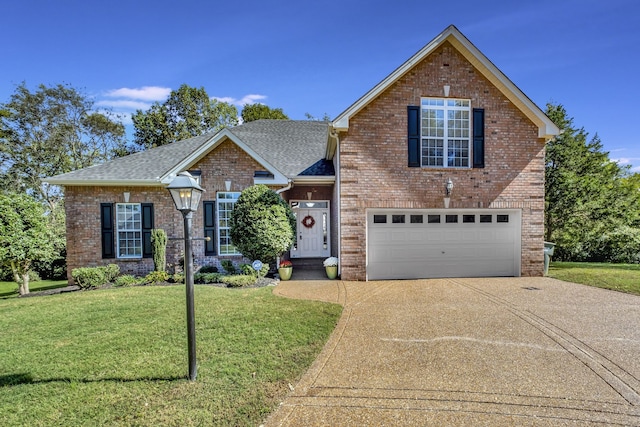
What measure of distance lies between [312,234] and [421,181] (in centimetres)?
525

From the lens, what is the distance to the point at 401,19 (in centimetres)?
959

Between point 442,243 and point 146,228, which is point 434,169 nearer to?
point 442,243

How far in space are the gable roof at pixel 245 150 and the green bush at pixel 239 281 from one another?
3.54m

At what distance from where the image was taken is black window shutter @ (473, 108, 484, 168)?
9.95 m

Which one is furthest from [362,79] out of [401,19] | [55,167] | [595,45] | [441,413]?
[55,167]

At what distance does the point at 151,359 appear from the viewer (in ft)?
14.1

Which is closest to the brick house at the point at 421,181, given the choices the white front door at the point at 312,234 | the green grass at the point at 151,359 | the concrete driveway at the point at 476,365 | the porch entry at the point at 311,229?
the porch entry at the point at 311,229

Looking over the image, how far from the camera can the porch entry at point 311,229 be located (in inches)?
512

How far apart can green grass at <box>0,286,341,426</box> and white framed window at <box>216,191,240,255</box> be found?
410 cm

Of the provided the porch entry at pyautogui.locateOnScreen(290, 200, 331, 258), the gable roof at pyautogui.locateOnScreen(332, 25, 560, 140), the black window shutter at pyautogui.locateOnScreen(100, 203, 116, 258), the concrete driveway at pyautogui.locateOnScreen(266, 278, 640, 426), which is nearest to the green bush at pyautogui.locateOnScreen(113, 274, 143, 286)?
the black window shutter at pyautogui.locateOnScreen(100, 203, 116, 258)

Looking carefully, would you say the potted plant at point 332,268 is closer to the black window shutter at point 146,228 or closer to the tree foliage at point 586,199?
the black window shutter at point 146,228

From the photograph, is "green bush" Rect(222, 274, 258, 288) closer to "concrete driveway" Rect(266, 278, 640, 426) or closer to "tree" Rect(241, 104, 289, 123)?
"concrete driveway" Rect(266, 278, 640, 426)

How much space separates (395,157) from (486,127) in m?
3.22

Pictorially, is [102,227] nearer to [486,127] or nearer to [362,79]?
[362,79]
